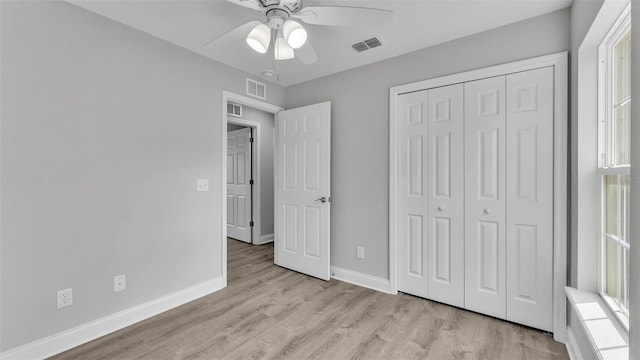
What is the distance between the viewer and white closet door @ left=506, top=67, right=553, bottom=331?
2.03 m

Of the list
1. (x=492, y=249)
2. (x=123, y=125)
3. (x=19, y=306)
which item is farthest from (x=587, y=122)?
(x=19, y=306)

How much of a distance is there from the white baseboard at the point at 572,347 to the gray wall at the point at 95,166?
9.46 ft

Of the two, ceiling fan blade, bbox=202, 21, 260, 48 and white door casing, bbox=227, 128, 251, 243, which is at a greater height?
ceiling fan blade, bbox=202, 21, 260, 48

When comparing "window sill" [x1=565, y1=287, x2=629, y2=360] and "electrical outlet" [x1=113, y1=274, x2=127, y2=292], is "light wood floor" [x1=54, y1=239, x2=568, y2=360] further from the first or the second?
"window sill" [x1=565, y1=287, x2=629, y2=360]

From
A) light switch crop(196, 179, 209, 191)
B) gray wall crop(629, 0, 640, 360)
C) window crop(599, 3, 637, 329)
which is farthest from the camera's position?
light switch crop(196, 179, 209, 191)

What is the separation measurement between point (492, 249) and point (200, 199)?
8.60 ft

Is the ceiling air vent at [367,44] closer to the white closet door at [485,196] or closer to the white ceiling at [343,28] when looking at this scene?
the white ceiling at [343,28]

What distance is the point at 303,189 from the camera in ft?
10.8

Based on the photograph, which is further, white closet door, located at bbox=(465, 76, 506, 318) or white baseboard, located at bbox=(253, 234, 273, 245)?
white baseboard, located at bbox=(253, 234, 273, 245)

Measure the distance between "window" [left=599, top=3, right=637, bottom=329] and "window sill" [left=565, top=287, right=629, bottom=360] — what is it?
0.14ft

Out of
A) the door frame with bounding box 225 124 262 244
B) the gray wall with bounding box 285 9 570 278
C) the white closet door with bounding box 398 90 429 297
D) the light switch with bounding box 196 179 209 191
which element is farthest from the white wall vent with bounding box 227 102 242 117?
the white closet door with bounding box 398 90 429 297

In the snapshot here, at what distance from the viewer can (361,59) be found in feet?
9.23

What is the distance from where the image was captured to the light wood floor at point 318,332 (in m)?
1.85

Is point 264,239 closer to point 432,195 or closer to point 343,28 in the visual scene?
point 432,195
